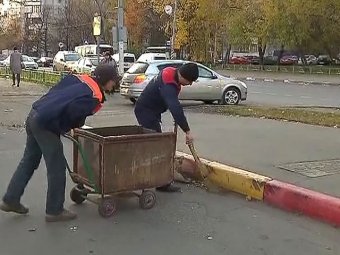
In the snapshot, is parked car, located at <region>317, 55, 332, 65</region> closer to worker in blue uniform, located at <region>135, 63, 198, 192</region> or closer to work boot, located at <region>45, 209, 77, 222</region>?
worker in blue uniform, located at <region>135, 63, 198, 192</region>

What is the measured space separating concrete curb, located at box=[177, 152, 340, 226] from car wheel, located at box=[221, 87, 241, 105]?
39.4ft

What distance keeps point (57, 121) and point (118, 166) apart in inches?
32.0

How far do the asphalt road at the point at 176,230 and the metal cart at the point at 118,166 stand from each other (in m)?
0.18

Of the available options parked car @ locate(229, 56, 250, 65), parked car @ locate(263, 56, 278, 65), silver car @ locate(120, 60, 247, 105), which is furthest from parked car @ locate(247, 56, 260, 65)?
silver car @ locate(120, 60, 247, 105)

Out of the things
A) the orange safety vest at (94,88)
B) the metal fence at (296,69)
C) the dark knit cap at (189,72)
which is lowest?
the metal fence at (296,69)

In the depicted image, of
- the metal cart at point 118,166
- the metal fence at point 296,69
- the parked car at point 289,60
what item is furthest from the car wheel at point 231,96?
the parked car at point 289,60

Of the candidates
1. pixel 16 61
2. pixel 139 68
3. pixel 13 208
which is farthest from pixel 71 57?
pixel 13 208

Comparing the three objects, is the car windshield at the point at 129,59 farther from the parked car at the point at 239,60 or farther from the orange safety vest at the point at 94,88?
A: the orange safety vest at the point at 94,88

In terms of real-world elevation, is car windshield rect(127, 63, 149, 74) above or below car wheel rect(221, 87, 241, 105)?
above

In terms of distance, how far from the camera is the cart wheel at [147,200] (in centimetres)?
653

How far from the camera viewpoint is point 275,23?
151ft

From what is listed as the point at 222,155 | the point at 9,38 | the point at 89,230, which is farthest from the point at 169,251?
the point at 9,38

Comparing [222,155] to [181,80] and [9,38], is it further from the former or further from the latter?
[9,38]

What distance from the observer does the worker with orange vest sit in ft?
18.8
